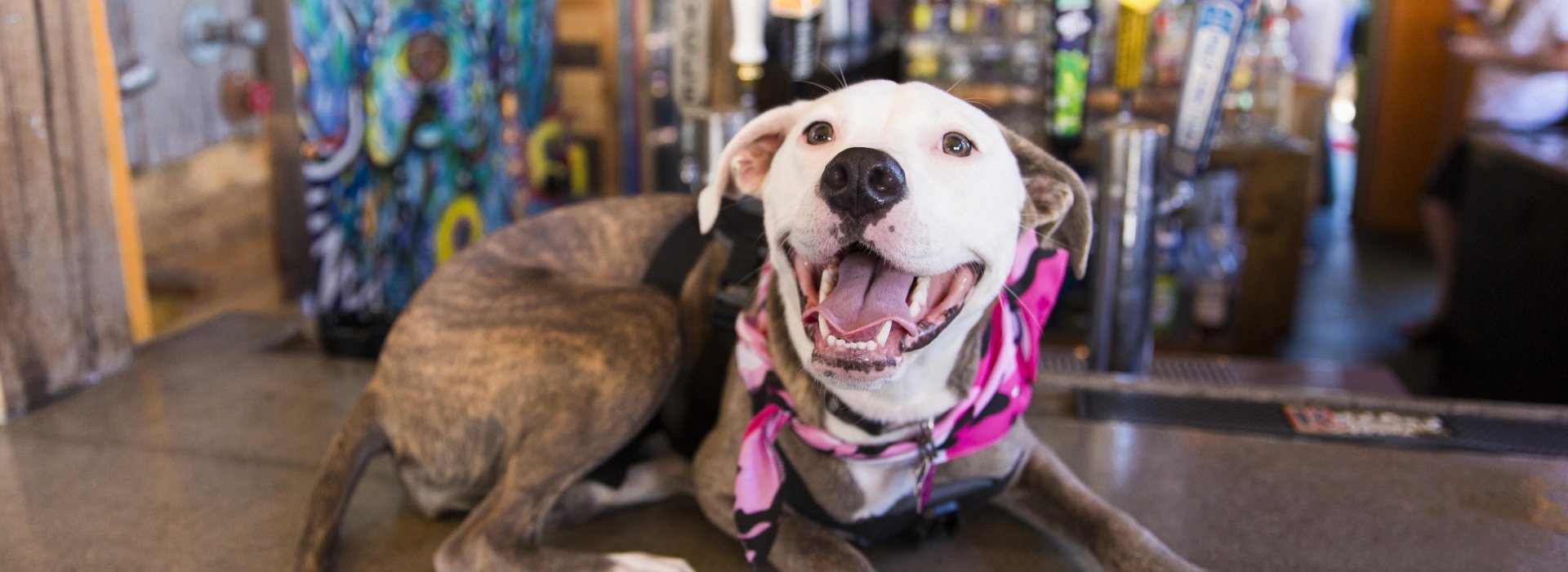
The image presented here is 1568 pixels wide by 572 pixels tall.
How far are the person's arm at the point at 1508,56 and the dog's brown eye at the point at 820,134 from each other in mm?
3974

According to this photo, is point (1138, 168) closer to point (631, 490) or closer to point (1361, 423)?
point (1361, 423)

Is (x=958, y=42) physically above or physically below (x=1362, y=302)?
above

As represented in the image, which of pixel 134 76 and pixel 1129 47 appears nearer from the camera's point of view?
pixel 1129 47

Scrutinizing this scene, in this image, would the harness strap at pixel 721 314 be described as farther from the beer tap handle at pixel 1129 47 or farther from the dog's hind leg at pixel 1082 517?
the beer tap handle at pixel 1129 47

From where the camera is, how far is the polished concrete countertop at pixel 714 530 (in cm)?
176

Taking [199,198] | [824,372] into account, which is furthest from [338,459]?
[199,198]

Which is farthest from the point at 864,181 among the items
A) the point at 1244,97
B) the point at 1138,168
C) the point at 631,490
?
the point at 1244,97

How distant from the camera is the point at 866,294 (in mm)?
1444

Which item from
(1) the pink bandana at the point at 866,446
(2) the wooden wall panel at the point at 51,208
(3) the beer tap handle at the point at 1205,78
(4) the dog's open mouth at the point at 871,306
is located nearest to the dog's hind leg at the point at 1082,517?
(1) the pink bandana at the point at 866,446

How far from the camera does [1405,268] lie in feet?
19.3

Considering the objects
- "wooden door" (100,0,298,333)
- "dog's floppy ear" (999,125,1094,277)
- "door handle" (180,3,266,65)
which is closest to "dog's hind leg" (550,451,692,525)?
"dog's floppy ear" (999,125,1094,277)

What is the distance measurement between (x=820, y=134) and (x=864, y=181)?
0.64ft

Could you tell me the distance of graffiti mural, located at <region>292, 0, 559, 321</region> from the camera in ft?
12.0

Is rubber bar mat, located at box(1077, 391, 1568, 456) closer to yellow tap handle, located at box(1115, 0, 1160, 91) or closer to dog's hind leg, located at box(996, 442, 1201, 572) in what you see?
dog's hind leg, located at box(996, 442, 1201, 572)
